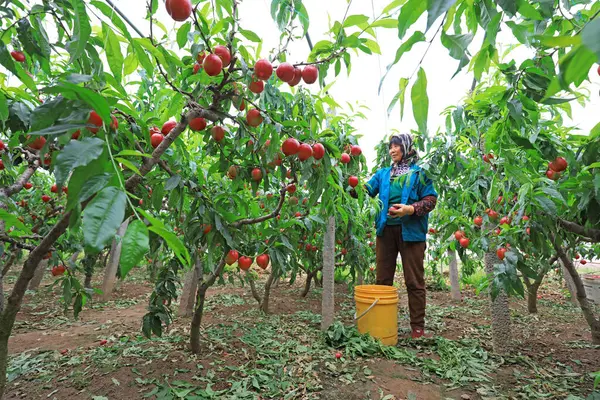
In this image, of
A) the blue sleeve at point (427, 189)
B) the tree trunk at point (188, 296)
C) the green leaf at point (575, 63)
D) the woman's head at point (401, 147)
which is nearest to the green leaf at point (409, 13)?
the green leaf at point (575, 63)

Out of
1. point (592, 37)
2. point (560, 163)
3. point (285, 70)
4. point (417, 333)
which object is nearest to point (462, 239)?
point (417, 333)

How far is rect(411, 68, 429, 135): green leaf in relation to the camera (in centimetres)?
54

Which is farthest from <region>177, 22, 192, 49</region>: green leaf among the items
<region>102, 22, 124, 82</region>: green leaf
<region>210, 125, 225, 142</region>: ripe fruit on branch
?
<region>210, 125, 225, 142</region>: ripe fruit on branch

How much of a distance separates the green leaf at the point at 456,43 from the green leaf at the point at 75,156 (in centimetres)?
57

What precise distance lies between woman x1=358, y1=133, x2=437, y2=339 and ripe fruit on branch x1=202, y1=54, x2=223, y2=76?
1.67m

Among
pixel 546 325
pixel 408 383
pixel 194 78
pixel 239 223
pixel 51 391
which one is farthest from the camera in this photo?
pixel 546 325

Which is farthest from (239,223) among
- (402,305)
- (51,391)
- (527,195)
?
(402,305)

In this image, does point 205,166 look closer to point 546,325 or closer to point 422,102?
point 422,102

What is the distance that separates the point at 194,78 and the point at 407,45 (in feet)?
2.75

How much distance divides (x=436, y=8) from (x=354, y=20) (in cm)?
61

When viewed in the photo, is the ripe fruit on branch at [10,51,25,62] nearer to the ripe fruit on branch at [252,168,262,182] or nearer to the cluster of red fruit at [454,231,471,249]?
the ripe fruit on branch at [252,168,262,182]

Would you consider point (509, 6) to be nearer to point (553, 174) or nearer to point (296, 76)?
point (296, 76)

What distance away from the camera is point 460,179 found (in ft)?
8.73

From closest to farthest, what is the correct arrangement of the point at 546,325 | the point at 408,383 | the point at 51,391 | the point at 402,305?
the point at 51,391 → the point at 408,383 → the point at 546,325 → the point at 402,305
